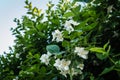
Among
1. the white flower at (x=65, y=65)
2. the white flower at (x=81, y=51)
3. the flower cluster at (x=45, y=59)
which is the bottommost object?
the white flower at (x=65, y=65)

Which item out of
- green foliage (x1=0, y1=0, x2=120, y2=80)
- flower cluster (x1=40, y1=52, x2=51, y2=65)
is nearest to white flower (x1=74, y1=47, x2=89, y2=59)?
green foliage (x1=0, y1=0, x2=120, y2=80)

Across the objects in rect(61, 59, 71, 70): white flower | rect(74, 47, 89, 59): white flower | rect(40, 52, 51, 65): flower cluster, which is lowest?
rect(61, 59, 71, 70): white flower

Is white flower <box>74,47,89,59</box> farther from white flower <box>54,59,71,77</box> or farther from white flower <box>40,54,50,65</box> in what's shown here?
white flower <box>40,54,50,65</box>

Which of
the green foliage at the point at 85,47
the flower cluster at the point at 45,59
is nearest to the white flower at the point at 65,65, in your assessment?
the green foliage at the point at 85,47

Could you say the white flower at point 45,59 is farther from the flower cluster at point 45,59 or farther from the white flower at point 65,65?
the white flower at point 65,65

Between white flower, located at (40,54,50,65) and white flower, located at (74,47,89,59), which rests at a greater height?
white flower, located at (40,54,50,65)

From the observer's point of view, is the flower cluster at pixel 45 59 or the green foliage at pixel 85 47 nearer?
the green foliage at pixel 85 47

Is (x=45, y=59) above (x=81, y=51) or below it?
above

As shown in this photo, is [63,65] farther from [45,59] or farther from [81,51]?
[45,59]

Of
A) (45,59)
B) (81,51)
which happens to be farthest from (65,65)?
(45,59)

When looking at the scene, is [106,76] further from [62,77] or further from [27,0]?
[27,0]

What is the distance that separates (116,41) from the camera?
7.52 feet

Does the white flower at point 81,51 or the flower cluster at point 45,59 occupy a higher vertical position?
the flower cluster at point 45,59

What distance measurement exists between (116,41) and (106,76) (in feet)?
0.95
